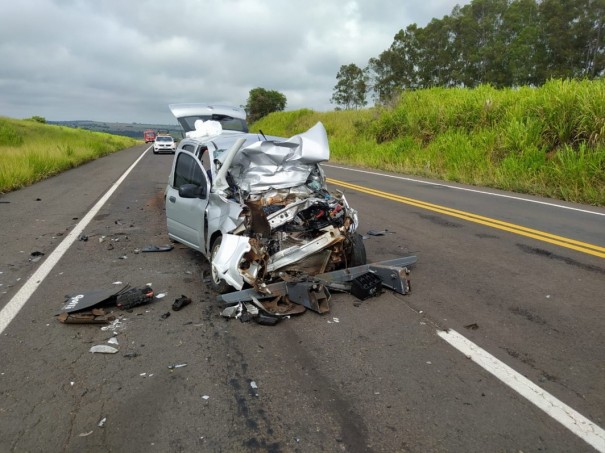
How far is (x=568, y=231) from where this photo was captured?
7.84 metres

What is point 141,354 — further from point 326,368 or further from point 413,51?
point 413,51

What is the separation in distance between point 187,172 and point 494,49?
44114 mm

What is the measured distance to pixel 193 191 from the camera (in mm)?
5762

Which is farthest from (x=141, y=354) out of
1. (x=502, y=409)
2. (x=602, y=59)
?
(x=602, y=59)

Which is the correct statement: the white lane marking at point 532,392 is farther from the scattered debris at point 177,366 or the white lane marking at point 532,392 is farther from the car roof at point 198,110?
the car roof at point 198,110

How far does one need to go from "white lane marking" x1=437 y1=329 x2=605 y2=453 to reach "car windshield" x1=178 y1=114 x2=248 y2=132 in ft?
25.1

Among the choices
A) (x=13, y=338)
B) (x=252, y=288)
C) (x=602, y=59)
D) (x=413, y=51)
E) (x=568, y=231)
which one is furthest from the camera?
(x=413, y=51)

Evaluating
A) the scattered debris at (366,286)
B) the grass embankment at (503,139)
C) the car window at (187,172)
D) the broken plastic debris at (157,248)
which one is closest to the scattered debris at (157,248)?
the broken plastic debris at (157,248)

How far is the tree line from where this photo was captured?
38.9 m

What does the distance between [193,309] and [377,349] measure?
1.95 meters

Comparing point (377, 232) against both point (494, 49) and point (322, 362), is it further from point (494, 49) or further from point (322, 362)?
point (494, 49)

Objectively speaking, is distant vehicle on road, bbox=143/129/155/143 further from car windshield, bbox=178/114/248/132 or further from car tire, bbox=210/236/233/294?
car tire, bbox=210/236/233/294

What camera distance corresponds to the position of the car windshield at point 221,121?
10.2 metres

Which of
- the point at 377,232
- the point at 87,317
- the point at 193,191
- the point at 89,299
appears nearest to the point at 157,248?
the point at 193,191
